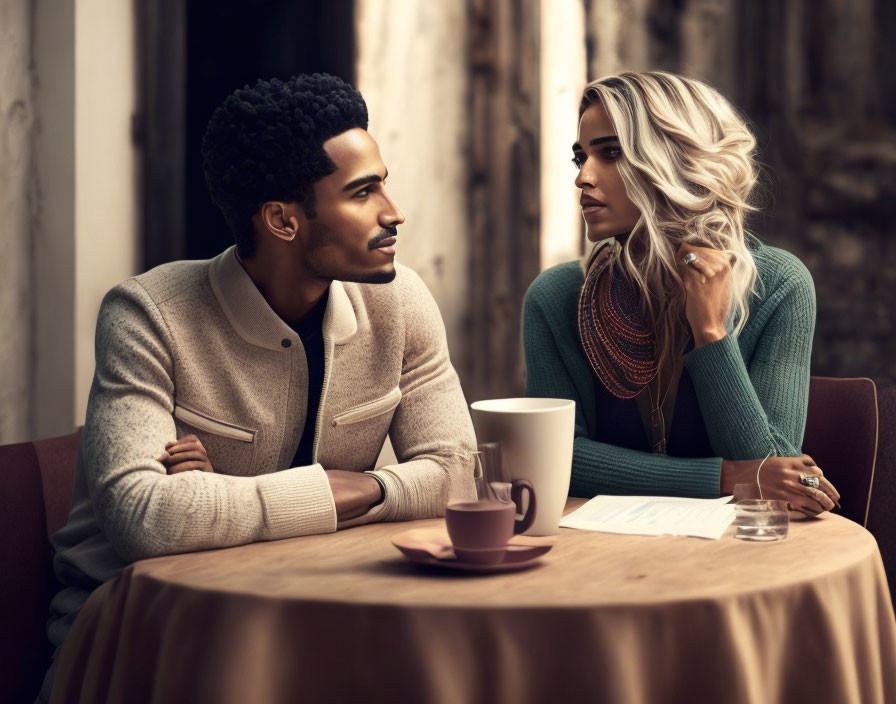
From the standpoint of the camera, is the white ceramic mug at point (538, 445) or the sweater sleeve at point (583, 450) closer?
the white ceramic mug at point (538, 445)

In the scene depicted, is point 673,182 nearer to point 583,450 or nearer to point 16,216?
point 583,450

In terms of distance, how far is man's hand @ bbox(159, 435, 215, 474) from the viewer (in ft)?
5.10

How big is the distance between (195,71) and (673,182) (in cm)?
154

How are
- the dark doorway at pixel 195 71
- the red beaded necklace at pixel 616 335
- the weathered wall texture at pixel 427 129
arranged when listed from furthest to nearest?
the weathered wall texture at pixel 427 129 < the dark doorway at pixel 195 71 < the red beaded necklace at pixel 616 335

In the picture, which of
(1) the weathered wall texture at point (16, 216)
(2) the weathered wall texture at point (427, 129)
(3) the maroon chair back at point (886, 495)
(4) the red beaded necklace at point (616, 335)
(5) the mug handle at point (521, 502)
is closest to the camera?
(5) the mug handle at point (521, 502)

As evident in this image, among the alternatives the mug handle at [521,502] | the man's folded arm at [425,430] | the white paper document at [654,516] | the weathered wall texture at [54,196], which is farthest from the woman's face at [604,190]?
the weathered wall texture at [54,196]

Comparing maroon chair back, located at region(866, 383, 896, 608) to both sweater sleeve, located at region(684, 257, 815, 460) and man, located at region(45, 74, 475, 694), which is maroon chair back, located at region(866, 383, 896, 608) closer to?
sweater sleeve, located at region(684, 257, 815, 460)

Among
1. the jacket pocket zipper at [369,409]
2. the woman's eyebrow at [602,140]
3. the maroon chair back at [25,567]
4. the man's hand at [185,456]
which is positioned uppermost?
the woman's eyebrow at [602,140]

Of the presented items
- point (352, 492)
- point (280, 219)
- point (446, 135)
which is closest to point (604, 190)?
point (280, 219)

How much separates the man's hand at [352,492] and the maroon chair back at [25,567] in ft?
1.95

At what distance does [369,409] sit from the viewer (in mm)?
1819

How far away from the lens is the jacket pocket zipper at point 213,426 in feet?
5.53

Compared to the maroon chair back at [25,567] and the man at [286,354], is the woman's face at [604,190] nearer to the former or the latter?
the man at [286,354]

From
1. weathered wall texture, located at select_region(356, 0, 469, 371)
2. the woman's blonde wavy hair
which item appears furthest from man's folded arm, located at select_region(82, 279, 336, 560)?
weathered wall texture, located at select_region(356, 0, 469, 371)
